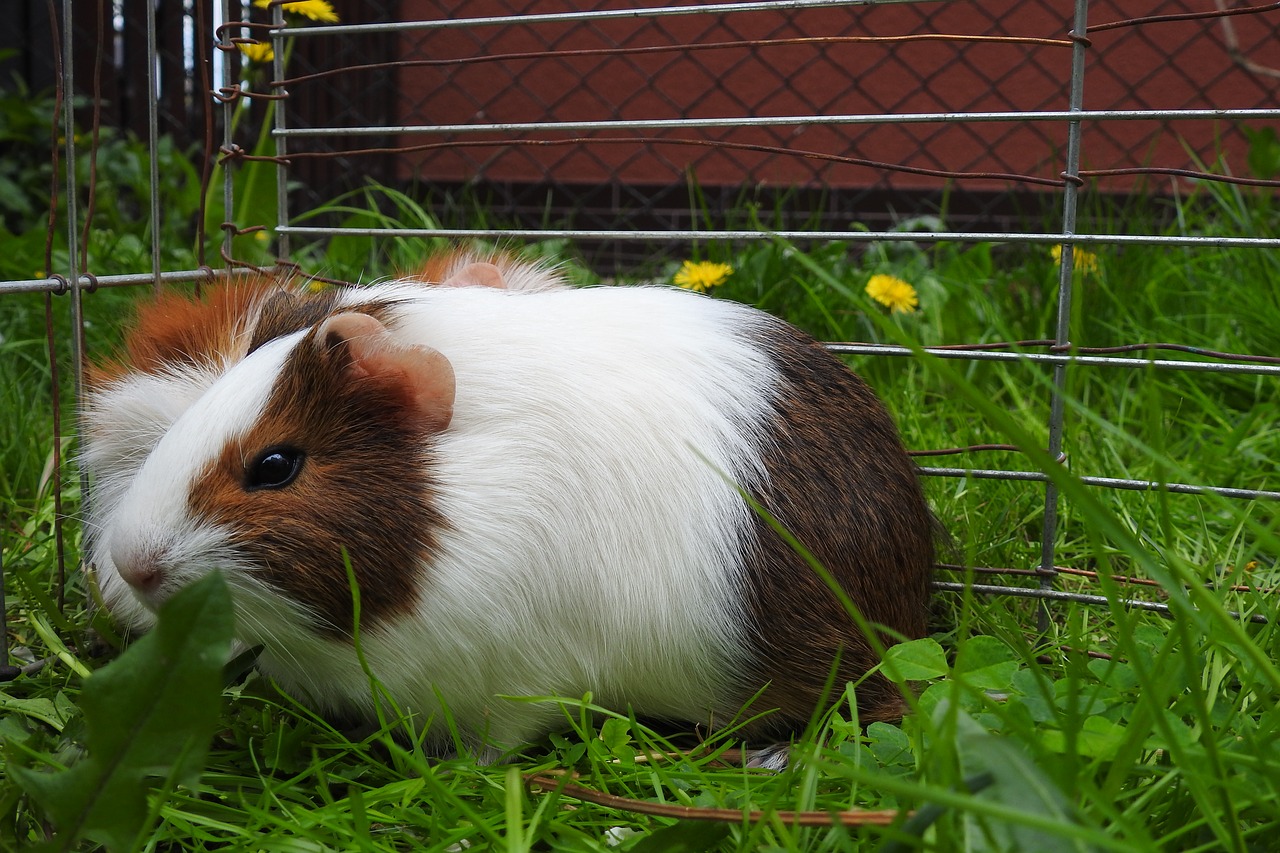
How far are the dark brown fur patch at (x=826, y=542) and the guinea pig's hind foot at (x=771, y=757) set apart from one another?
45 mm

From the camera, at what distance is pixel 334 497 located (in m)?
1.38

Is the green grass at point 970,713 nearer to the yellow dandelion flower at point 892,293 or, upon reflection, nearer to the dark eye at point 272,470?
the yellow dandelion flower at point 892,293

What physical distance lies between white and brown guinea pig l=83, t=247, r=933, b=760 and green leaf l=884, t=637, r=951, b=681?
0.08 m

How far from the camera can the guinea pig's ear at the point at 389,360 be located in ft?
4.59

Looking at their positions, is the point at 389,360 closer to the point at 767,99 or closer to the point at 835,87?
the point at 767,99

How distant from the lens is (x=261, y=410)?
4.56 feet

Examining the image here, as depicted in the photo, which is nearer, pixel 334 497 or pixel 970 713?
pixel 970 713

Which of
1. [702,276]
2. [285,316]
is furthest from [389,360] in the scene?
[702,276]

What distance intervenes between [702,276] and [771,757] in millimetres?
1745

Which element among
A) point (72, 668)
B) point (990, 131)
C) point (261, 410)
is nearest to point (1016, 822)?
point (261, 410)

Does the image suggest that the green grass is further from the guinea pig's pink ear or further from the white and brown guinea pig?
the guinea pig's pink ear

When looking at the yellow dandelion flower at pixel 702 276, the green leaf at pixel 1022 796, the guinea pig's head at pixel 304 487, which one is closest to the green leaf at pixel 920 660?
the green leaf at pixel 1022 796

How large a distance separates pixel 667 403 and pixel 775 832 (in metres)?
0.61

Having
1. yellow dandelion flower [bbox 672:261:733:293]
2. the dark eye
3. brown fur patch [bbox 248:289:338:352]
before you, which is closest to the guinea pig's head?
the dark eye
